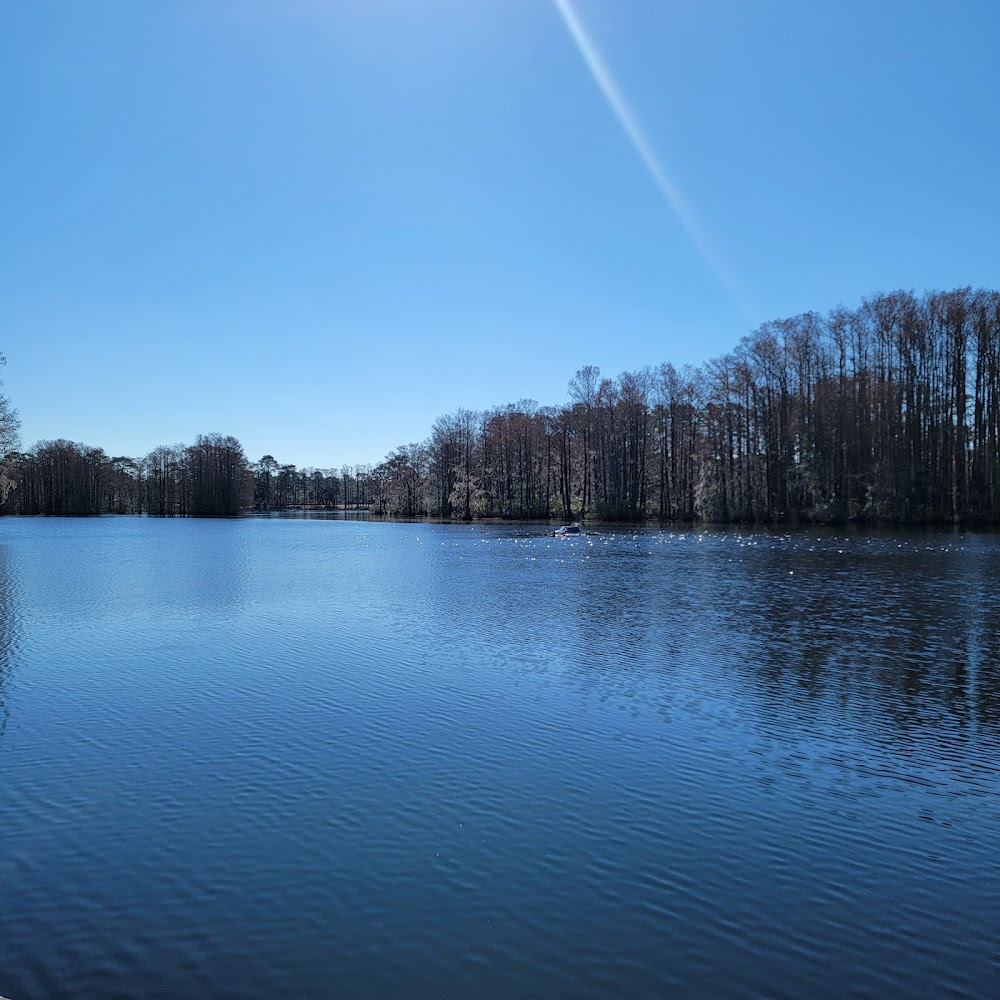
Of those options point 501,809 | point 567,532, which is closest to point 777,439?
point 567,532

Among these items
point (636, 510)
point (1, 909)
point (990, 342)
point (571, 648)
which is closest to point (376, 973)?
point (1, 909)

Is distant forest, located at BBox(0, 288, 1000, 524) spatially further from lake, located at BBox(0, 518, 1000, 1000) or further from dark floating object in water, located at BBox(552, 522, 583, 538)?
lake, located at BBox(0, 518, 1000, 1000)

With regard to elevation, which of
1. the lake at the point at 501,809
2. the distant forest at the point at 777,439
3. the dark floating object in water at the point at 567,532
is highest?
the distant forest at the point at 777,439

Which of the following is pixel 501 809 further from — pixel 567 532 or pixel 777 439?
pixel 777 439

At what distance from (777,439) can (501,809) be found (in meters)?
78.2

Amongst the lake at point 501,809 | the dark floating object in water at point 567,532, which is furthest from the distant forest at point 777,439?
the lake at point 501,809

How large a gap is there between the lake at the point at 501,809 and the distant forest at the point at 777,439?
180 feet

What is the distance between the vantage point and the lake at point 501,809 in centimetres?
647

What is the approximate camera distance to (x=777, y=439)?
80.6m

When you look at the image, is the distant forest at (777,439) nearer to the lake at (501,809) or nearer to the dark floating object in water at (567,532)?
the dark floating object in water at (567,532)

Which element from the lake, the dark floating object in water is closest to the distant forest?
the dark floating object in water

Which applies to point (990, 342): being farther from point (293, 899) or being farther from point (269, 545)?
point (293, 899)

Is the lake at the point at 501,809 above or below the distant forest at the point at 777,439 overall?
below

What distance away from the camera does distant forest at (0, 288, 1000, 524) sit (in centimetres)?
7100
